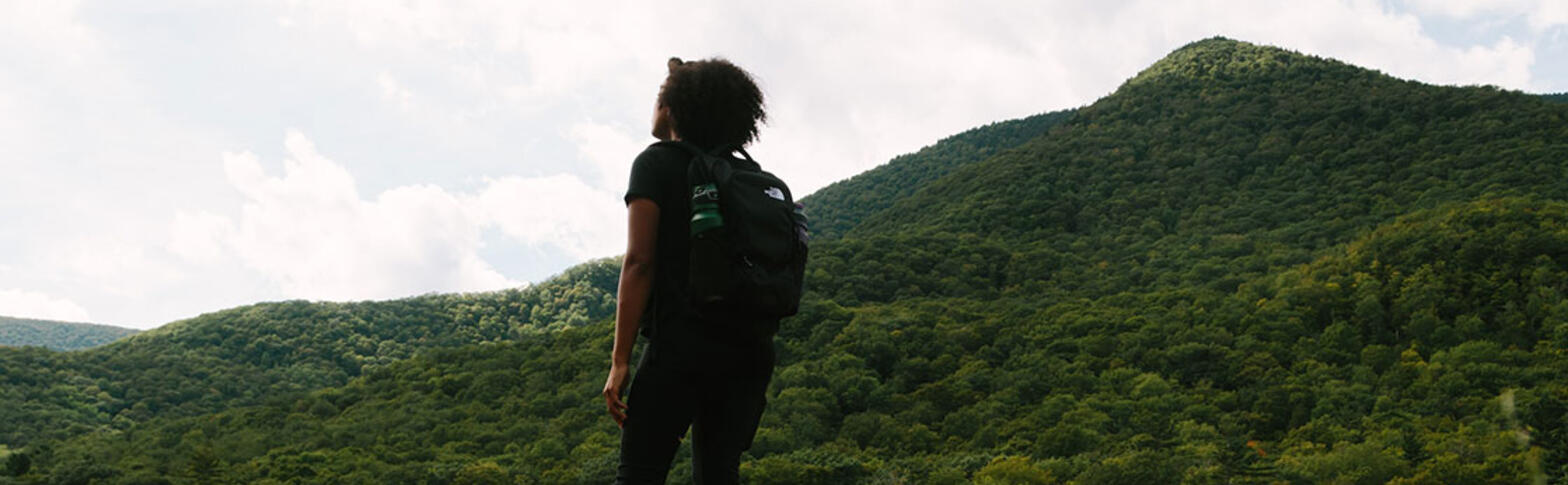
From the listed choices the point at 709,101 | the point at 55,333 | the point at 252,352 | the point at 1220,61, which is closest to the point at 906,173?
the point at 1220,61

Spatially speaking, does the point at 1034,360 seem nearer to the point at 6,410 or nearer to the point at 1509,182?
the point at 1509,182

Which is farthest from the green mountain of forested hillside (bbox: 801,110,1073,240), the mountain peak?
the mountain peak

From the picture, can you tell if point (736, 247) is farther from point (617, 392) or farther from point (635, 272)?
point (617, 392)

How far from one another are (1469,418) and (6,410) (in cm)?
7977

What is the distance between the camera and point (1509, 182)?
203ft

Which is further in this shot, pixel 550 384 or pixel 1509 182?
pixel 1509 182

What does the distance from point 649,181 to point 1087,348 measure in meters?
46.1

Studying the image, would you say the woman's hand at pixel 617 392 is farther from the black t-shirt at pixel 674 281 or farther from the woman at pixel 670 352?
the black t-shirt at pixel 674 281

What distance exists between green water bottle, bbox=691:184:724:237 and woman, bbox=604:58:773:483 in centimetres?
8

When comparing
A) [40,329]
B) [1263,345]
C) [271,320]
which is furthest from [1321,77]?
[40,329]

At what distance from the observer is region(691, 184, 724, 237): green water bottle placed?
2635mm

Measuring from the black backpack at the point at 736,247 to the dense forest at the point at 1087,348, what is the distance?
194cm

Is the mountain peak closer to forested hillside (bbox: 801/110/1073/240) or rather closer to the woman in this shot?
forested hillside (bbox: 801/110/1073/240)

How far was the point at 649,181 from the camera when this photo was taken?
271cm
